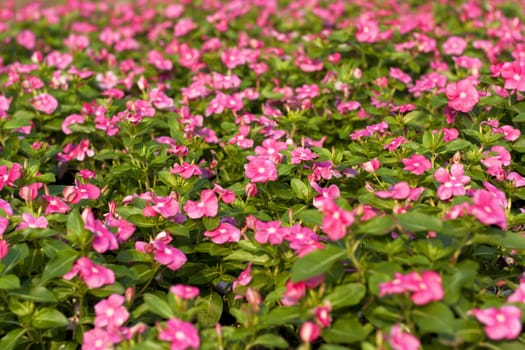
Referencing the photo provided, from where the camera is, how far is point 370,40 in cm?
534

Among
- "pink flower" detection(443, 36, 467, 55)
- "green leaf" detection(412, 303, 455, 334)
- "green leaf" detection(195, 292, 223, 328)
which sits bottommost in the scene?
"green leaf" detection(195, 292, 223, 328)

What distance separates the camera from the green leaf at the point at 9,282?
2635 millimetres

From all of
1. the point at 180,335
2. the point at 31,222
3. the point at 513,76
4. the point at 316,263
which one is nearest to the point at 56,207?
the point at 31,222

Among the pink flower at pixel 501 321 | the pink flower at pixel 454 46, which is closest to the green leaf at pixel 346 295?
the pink flower at pixel 501 321

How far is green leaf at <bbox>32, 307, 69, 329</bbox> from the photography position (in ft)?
8.83

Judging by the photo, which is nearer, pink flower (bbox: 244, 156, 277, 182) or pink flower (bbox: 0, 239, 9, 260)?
pink flower (bbox: 0, 239, 9, 260)

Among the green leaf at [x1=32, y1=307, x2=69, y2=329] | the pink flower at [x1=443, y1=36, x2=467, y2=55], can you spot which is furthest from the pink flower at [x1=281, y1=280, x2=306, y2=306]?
the pink flower at [x1=443, y1=36, x2=467, y2=55]

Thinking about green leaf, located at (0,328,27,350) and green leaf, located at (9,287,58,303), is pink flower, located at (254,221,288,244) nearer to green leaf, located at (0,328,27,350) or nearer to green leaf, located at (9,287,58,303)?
green leaf, located at (9,287,58,303)

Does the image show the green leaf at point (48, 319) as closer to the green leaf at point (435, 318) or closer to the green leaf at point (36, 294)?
the green leaf at point (36, 294)

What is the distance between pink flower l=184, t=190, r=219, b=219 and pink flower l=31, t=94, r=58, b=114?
2080 millimetres

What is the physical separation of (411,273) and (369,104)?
2.73 metres

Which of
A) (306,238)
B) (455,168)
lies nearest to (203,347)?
(306,238)

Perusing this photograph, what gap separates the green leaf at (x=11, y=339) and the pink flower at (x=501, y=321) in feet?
6.28

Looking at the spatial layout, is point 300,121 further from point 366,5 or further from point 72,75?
point 366,5
